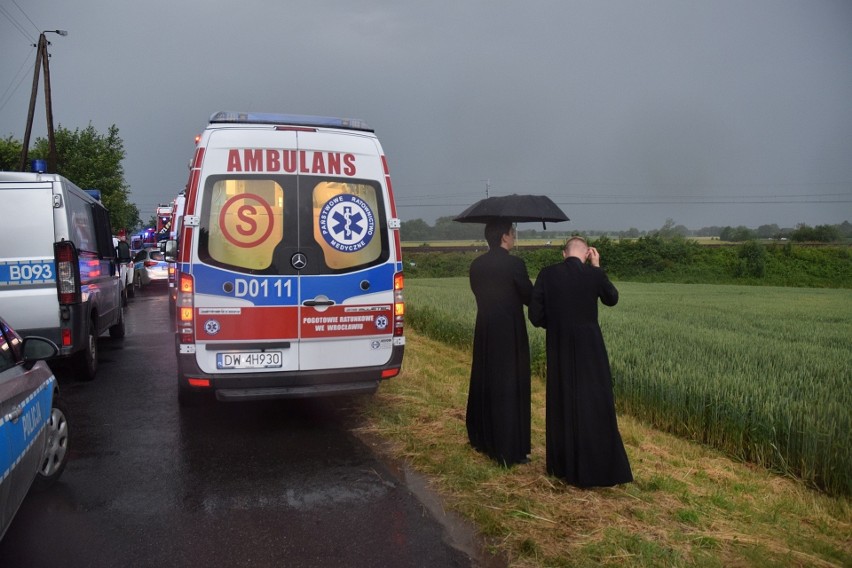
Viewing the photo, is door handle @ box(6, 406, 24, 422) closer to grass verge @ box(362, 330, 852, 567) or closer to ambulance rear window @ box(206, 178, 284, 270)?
ambulance rear window @ box(206, 178, 284, 270)

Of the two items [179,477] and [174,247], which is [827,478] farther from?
[174,247]

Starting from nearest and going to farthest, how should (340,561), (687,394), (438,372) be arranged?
(340,561)
(687,394)
(438,372)

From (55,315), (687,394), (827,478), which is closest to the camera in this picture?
(827,478)

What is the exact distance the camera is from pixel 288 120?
6035 millimetres

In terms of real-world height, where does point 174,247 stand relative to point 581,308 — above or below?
above

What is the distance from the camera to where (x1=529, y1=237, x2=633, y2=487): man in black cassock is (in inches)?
174

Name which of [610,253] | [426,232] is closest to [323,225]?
[610,253]

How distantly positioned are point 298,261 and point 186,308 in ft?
3.28

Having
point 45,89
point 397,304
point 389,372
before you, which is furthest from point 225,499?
point 45,89

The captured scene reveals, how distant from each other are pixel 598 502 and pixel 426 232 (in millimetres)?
73502

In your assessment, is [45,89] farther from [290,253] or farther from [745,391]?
[745,391]

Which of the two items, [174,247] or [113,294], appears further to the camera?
[113,294]

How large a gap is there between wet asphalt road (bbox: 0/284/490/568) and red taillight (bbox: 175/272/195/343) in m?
1.00

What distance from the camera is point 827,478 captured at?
4.81 metres
